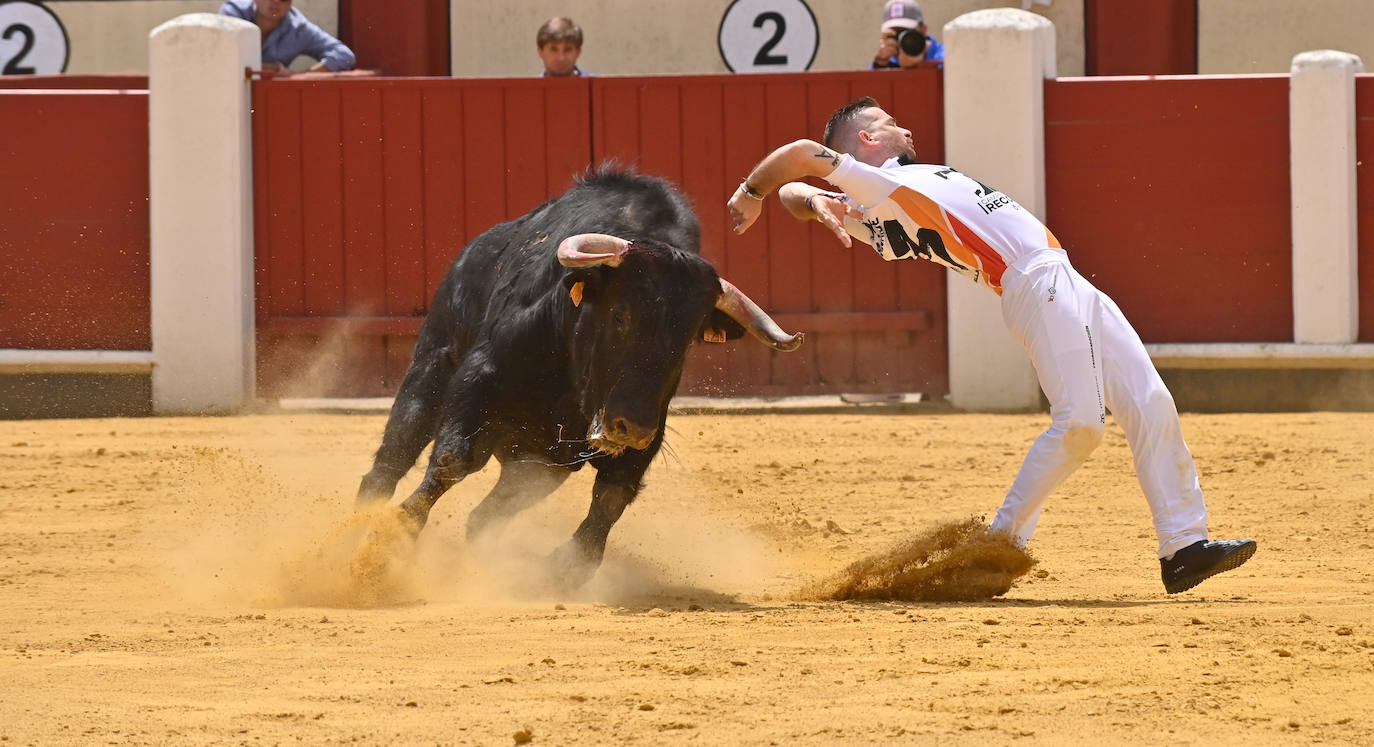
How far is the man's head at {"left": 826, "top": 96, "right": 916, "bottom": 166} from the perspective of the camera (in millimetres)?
4586

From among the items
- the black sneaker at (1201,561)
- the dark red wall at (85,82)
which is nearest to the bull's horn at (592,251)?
the black sneaker at (1201,561)

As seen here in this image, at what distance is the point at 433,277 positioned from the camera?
9.37m

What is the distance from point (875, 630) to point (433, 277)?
5.94 m

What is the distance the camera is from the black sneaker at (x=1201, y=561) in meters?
4.06

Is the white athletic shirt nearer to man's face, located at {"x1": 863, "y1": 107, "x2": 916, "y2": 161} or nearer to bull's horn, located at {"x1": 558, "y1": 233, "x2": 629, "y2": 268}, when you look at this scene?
man's face, located at {"x1": 863, "y1": 107, "x2": 916, "y2": 161}

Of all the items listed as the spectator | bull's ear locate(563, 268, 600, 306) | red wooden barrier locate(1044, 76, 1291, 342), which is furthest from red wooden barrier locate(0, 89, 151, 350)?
bull's ear locate(563, 268, 600, 306)

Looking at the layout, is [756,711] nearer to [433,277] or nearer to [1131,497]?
[1131,497]

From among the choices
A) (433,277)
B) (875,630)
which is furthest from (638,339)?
(433,277)

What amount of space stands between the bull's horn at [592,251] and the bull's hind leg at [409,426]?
107 cm

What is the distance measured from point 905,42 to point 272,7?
3.56 metres

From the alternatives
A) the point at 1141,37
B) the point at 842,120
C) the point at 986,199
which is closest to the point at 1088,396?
the point at 986,199

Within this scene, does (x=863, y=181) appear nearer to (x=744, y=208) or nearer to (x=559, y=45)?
(x=744, y=208)

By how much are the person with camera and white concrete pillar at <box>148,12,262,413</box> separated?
333cm

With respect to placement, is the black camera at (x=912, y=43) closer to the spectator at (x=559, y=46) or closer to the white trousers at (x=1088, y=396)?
the spectator at (x=559, y=46)
